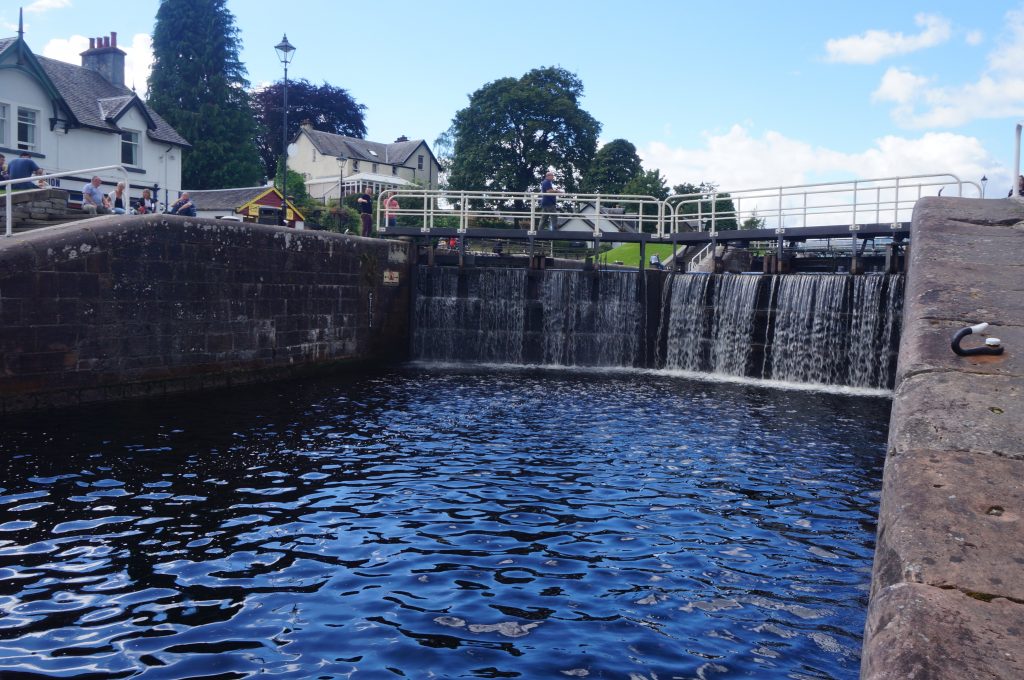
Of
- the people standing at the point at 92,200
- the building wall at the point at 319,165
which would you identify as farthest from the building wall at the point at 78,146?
the building wall at the point at 319,165

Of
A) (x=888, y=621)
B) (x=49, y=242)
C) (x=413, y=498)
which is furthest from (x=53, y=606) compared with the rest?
(x=49, y=242)

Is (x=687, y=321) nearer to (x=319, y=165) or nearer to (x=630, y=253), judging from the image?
(x=630, y=253)

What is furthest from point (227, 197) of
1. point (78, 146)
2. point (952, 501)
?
point (952, 501)

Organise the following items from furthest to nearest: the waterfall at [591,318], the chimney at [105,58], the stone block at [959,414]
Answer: the chimney at [105,58]
the waterfall at [591,318]
the stone block at [959,414]

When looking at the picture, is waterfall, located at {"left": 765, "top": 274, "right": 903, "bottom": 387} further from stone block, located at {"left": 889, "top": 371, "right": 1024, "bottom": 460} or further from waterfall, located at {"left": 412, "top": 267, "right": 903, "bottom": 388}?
stone block, located at {"left": 889, "top": 371, "right": 1024, "bottom": 460}

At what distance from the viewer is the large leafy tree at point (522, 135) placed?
174 feet

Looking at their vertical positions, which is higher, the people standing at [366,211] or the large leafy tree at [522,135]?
the large leafy tree at [522,135]

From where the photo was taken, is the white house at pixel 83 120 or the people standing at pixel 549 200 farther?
the white house at pixel 83 120

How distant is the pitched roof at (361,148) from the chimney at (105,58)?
23931 millimetres

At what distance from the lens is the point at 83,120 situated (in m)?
30.8

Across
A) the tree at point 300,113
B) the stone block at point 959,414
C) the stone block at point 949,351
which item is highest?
the tree at point 300,113

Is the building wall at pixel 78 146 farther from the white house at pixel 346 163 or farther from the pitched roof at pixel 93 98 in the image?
the white house at pixel 346 163

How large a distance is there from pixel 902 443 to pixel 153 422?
9914 millimetres

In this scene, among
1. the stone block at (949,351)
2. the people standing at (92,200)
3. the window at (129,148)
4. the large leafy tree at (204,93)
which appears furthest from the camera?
the large leafy tree at (204,93)
